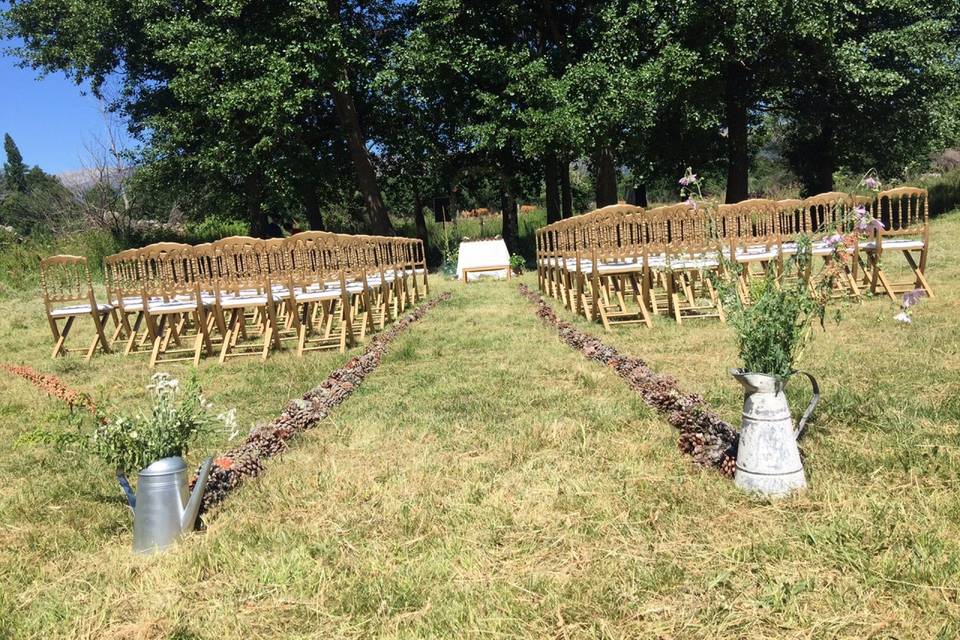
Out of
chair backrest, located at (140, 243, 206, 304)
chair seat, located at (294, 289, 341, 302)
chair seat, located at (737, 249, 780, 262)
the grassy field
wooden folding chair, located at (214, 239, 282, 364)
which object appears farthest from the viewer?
chair seat, located at (737, 249, 780, 262)

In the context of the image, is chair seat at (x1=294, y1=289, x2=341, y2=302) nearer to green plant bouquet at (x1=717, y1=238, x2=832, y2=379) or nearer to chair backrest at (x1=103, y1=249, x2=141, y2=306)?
chair backrest at (x1=103, y1=249, x2=141, y2=306)

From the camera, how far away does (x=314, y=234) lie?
24.6 feet

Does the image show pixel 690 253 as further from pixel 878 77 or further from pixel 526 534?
pixel 878 77

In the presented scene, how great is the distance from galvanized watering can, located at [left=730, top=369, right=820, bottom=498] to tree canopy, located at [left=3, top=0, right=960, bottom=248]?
581 inches

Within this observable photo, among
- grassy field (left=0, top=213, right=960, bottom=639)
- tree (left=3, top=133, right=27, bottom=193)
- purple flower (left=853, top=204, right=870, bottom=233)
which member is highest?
tree (left=3, top=133, right=27, bottom=193)

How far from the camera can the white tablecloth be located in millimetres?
18203

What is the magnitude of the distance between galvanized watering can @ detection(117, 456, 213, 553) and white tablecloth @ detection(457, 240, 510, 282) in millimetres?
15537

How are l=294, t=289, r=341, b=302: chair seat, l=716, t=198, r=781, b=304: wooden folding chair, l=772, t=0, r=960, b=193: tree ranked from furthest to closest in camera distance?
l=772, t=0, r=960, b=193: tree
l=716, t=198, r=781, b=304: wooden folding chair
l=294, t=289, r=341, b=302: chair seat

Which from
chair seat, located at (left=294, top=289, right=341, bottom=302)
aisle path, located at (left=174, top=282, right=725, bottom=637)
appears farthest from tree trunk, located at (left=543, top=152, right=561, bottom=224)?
aisle path, located at (left=174, top=282, right=725, bottom=637)

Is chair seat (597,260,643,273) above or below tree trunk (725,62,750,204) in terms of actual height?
below

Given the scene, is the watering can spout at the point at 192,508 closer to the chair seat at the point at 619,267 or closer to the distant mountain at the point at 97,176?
the chair seat at the point at 619,267

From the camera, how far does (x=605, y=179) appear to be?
1922 centimetres

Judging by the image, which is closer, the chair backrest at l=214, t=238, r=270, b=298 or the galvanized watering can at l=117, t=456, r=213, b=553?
the galvanized watering can at l=117, t=456, r=213, b=553

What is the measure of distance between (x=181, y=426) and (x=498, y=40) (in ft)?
64.0
